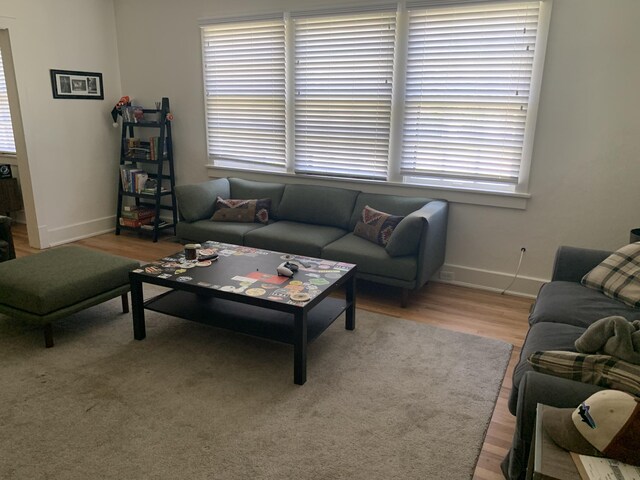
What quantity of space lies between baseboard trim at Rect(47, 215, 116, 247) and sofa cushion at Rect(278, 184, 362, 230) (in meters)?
2.41

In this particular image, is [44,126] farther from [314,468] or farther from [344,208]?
[314,468]

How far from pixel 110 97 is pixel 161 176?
1.16m

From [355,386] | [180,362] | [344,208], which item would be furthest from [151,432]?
[344,208]

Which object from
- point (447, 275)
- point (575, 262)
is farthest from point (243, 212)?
point (575, 262)

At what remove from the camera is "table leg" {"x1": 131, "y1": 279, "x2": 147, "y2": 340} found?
2947mm

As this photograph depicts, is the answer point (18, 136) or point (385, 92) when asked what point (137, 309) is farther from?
point (18, 136)

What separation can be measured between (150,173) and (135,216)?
1.93 feet

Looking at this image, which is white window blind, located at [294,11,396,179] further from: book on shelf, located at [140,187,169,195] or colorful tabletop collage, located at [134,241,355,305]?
book on shelf, located at [140,187,169,195]

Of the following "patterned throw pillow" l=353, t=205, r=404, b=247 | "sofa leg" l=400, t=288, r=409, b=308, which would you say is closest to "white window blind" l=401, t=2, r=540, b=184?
"patterned throw pillow" l=353, t=205, r=404, b=247

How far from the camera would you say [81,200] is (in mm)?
5297

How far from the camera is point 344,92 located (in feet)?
14.2

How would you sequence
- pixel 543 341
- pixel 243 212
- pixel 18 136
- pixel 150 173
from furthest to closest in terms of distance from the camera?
pixel 150 173 → pixel 18 136 → pixel 243 212 → pixel 543 341

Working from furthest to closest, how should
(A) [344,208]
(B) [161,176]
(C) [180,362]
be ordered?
1. (B) [161,176]
2. (A) [344,208]
3. (C) [180,362]

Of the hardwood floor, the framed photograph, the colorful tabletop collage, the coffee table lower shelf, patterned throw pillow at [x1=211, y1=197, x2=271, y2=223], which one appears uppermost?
the framed photograph
